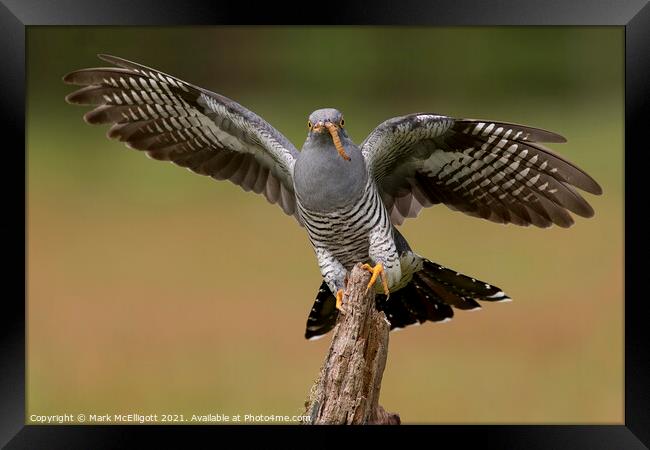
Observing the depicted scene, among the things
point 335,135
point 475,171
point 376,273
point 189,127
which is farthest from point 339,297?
point 189,127

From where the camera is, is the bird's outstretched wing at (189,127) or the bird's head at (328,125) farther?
the bird's outstretched wing at (189,127)

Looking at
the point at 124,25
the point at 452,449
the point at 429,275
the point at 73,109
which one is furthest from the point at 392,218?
the point at 73,109

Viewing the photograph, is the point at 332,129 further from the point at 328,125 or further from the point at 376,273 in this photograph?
the point at 376,273

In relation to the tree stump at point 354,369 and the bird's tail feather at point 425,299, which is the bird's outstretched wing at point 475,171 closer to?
the bird's tail feather at point 425,299

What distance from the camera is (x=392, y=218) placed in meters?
4.68

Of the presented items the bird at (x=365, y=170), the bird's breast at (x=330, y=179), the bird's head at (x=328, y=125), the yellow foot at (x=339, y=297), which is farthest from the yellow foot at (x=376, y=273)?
the bird's head at (x=328, y=125)

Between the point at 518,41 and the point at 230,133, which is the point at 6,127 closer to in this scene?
the point at 230,133

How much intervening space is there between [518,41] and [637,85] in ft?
18.6

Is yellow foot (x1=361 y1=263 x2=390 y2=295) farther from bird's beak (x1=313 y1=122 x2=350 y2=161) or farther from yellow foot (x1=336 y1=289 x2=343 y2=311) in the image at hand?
bird's beak (x1=313 y1=122 x2=350 y2=161)

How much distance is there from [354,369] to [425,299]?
1197 millimetres

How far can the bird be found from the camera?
4004 millimetres

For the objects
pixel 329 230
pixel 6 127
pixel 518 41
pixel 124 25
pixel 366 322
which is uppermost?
pixel 518 41

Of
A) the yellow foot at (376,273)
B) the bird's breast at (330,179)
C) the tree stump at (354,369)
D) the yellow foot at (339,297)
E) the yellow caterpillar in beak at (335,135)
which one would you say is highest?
the yellow caterpillar in beak at (335,135)
